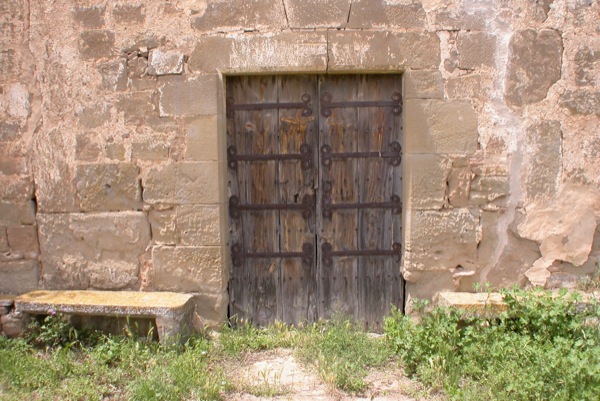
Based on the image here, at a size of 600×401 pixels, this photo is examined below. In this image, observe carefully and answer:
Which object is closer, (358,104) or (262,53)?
(262,53)

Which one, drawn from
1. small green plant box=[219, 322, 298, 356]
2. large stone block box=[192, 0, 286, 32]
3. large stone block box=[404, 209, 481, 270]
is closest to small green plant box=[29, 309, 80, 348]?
small green plant box=[219, 322, 298, 356]

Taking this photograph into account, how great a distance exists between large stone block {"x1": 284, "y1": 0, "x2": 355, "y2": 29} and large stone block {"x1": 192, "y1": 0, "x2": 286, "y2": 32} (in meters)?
0.08

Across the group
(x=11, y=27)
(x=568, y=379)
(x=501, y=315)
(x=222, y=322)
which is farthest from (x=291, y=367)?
(x=11, y=27)

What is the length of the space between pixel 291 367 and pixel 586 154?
102 inches

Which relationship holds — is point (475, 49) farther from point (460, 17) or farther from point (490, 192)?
point (490, 192)

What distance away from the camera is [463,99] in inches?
142

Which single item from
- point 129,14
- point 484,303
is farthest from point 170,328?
point 129,14

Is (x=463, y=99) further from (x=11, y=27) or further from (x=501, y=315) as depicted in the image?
(x=11, y=27)

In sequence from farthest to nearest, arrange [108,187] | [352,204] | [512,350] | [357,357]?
1. [352,204]
2. [108,187]
3. [357,357]
4. [512,350]

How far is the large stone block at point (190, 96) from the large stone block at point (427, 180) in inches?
58.9

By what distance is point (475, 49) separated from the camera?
3.58 m

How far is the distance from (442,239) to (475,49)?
1.38 metres

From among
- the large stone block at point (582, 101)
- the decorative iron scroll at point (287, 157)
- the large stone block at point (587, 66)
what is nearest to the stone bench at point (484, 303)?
the large stone block at point (582, 101)

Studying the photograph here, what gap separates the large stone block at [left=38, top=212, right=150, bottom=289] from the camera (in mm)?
3770
